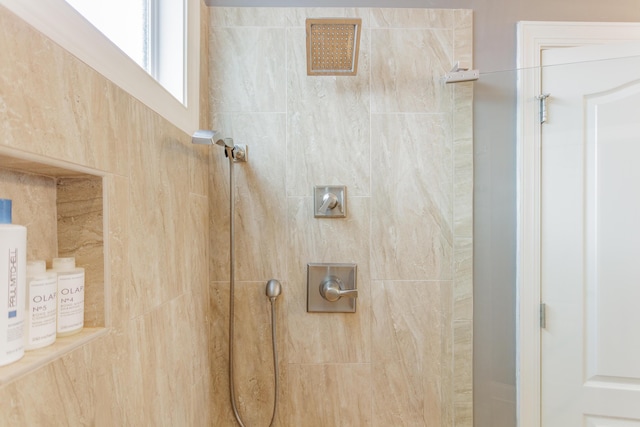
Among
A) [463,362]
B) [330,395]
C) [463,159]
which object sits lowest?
[330,395]

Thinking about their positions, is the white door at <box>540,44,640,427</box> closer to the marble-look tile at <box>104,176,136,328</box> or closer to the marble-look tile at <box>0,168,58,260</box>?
the marble-look tile at <box>104,176,136,328</box>

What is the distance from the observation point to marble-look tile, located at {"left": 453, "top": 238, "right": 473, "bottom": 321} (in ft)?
4.22

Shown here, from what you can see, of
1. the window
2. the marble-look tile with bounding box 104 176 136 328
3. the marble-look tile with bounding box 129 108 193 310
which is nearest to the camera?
the marble-look tile with bounding box 104 176 136 328

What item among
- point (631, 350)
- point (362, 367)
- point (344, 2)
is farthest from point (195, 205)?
point (631, 350)

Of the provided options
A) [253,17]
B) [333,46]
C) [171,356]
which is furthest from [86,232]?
[253,17]

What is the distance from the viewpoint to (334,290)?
48.6 inches

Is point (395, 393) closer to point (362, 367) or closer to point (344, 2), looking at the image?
point (362, 367)

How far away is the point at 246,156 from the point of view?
1.30 meters

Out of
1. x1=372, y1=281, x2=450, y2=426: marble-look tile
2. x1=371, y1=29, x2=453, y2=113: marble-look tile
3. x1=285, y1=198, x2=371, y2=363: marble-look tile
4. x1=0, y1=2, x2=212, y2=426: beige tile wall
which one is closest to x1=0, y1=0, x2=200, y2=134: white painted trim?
x1=0, y1=2, x2=212, y2=426: beige tile wall

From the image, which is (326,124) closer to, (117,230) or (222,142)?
(222,142)

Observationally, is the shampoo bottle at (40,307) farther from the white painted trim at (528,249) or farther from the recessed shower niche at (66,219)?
the white painted trim at (528,249)

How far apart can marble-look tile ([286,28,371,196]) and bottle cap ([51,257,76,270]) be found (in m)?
0.82

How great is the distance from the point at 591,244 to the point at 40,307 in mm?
1544

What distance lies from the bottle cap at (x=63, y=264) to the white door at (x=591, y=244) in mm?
1430
